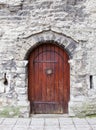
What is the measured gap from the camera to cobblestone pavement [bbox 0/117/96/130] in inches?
273

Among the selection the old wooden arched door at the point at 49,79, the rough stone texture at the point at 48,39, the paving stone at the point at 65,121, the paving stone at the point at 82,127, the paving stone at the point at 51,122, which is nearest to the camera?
the paving stone at the point at 82,127

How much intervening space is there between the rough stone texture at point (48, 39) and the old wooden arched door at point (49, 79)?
10.3 inches

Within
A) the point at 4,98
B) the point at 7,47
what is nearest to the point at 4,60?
the point at 7,47

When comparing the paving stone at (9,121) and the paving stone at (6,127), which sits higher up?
the paving stone at (6,127)

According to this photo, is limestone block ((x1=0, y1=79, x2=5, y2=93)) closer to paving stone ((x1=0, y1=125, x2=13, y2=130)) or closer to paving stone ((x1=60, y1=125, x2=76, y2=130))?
paving stone ((x1=0, y1=125, x2=13, y2=130))

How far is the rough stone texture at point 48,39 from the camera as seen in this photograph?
26.8 feet

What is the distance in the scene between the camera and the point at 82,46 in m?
8.23

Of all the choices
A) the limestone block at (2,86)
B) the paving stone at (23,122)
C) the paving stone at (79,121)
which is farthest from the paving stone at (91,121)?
the limestone block at (2,86)

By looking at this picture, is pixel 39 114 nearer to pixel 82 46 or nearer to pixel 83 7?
pixel 82 46

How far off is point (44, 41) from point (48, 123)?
225cm

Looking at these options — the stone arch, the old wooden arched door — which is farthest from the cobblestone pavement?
the stone arch

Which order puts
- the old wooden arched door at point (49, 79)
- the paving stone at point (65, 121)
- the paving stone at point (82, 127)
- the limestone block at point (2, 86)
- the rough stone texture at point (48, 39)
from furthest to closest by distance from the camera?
the old wooden arched door at point (49, 79) < the limestone block at point (2, 86) < the rough stone texture at point (48, 39) < the paving stone at point (65, 121) < the paving stone at point (82, 127)

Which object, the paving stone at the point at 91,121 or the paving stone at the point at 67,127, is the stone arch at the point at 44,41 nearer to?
the paving stone at the point at 91,121

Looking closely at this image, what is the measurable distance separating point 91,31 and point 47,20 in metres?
1.23
